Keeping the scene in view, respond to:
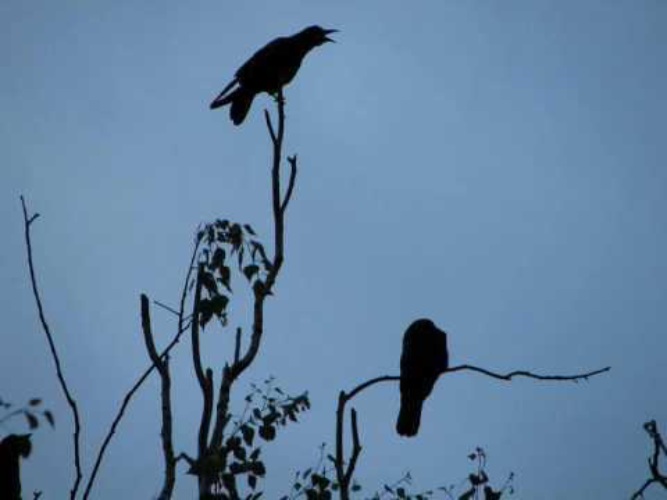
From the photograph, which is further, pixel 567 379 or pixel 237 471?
pixel 237 471

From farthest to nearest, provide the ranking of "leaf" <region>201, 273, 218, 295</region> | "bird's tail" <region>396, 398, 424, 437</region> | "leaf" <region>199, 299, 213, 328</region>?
"bird's tail" <region>396, 398, 424, 437</region>
"leaf" <region>201, 273, 218, 295</region>
"leaf" <region>199, 299, 213, 328</region>

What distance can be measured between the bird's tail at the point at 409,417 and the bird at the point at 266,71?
3.10 m

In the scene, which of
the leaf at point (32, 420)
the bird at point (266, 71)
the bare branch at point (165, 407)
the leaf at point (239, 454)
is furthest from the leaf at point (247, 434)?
the bird at point (266, 71)

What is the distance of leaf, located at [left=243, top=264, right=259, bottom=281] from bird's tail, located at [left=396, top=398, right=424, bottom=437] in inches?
111

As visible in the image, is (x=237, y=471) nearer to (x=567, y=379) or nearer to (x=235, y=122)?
(x=567, y=379)

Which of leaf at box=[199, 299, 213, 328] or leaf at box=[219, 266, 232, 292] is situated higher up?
leaf at box=[219, 266, 232, 292]

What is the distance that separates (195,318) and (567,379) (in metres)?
1.74

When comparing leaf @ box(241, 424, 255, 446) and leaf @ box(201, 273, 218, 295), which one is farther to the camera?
leaf @ box(241, 424, 255, 446)

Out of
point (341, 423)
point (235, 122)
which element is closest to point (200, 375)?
point (341, 423)

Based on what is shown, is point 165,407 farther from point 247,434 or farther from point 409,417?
point 409,417

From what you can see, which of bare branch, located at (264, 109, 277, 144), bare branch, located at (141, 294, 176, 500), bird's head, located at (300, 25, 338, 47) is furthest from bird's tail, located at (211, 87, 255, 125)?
bare branch, located at (141, 294, 176, 500)

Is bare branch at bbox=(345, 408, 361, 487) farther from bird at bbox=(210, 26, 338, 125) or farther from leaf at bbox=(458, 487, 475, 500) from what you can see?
bird at bbox=(210, 26, 338, 125)

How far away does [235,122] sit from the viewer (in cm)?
645

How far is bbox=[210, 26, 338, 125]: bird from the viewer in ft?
21.5
